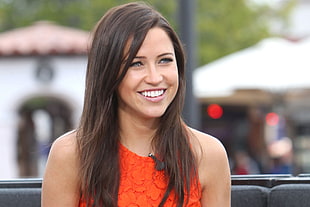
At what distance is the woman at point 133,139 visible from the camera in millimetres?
2846

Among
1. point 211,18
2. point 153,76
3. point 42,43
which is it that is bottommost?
point 42,43

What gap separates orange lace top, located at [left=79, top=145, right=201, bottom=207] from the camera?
288cm

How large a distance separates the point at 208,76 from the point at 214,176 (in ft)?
23.8

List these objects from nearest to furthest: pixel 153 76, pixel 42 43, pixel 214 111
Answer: pixel 153 76 → pixel 42 43 → pixel 214 111

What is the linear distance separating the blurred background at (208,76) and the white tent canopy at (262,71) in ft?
0.04

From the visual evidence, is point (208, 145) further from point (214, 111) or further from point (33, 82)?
point (33, 82)

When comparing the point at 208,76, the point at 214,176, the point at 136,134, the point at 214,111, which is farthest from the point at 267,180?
the point at 214,111

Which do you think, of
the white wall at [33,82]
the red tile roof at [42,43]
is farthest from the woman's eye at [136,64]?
the white wall at [33,82]

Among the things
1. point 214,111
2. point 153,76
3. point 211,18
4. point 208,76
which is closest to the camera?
point 153,76

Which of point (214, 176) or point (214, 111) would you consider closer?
point (214, 176)

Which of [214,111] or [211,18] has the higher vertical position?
[211,18]

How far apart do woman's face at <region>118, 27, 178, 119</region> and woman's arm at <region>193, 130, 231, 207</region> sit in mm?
238

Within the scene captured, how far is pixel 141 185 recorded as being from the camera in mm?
2900

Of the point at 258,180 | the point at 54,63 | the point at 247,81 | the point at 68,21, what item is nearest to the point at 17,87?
the point at 54,63
